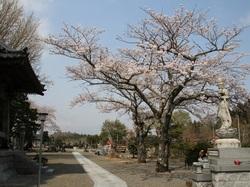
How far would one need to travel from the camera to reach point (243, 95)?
24203 millimetres

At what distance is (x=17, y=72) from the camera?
58.9 feet

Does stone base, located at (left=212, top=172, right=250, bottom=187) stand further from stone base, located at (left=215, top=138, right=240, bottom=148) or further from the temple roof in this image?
the temple roof

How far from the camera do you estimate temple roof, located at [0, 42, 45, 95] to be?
48.9ft

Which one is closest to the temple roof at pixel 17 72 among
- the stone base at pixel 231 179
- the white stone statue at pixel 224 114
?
the white stone statue at pixel 224 114

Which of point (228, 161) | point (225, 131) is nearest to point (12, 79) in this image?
point (225, 131)

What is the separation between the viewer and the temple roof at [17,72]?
14905mm

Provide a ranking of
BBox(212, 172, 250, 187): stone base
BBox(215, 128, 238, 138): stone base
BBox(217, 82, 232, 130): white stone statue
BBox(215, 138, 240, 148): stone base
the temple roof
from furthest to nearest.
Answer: the temple roof < BBox(217, 82, 232, 130): white stone statue < BBox(215, 128, 238, 138): stone base < BBox(215, 138, 240, 148): stone base < BBox(212, 172, 250, 187): stone base

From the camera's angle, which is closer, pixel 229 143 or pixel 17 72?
pixel 229 143

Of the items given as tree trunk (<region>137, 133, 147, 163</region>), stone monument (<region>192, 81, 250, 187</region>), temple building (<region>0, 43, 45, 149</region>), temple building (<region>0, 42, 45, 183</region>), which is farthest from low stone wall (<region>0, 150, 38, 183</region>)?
tree trunk (<region>137, 133, 147, 163</region>)

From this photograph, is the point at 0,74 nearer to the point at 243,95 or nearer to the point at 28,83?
the point at 28,83

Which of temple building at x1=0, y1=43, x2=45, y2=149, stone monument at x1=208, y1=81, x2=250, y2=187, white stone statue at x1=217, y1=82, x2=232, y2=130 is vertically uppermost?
temple building at x1=0, y1=43, x2=45, y2=149

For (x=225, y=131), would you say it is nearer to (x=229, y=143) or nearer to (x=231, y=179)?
(x=229, y=143)

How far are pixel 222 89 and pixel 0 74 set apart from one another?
31.6 ft

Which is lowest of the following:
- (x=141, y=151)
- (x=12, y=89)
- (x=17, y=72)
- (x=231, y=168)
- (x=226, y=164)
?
(x=231, y=168)
